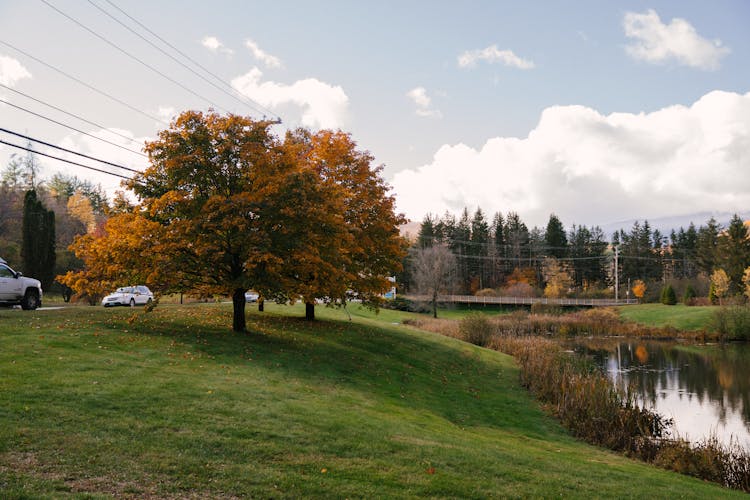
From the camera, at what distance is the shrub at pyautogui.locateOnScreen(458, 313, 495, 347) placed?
1516 inches

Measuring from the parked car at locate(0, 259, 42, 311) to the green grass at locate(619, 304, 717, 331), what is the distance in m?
57.8

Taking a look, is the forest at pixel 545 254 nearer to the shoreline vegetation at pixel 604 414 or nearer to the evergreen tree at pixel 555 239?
the evergreen tree at pixel 555 239

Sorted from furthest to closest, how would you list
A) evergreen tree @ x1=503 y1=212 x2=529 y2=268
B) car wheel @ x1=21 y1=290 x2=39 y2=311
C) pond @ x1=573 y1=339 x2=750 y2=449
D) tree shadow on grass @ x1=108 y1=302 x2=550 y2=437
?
evergreen tree @ x1=503 y1=212 x2=529 y2=268, car wheel @ x1=21 y1=290 x2=39 y2=311, pond @ x1=573 y1=339 x2=750 y2=449, tree shadow on grass @ x1=108 y1=302 x2=550 y2=437

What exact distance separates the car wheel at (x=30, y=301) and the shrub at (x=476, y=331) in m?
27.6

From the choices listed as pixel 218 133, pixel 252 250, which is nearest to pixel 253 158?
pixel 218 133

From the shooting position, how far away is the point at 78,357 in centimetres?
1425

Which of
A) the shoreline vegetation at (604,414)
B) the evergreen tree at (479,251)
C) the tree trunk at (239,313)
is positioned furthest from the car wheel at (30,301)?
the evergreen tree at (479,251)

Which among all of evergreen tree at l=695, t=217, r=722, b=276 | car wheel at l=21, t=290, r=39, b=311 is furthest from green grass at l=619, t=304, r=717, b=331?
car wheel at l=21, t=290, r=39, b=311

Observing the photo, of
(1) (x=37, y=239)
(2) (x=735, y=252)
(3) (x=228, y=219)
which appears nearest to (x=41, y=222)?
(1) (x=37, y=239)

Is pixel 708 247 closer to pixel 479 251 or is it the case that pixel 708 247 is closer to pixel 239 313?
pixel 479 251

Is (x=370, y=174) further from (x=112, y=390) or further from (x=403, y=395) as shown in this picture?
(x=112, y=390)

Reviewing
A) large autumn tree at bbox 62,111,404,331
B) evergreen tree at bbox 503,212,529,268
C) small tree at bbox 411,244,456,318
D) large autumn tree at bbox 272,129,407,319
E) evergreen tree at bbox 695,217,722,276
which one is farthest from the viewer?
evergreen tree at bbox 503,212,529,268

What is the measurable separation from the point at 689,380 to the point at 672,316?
33.4 metres

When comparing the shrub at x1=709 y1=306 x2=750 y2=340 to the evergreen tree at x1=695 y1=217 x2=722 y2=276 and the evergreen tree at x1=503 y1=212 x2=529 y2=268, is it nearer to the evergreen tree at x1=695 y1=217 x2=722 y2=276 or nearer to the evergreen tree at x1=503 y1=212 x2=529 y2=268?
the evergreen tree at x1=695 y1=217 x2=722 y2=276
